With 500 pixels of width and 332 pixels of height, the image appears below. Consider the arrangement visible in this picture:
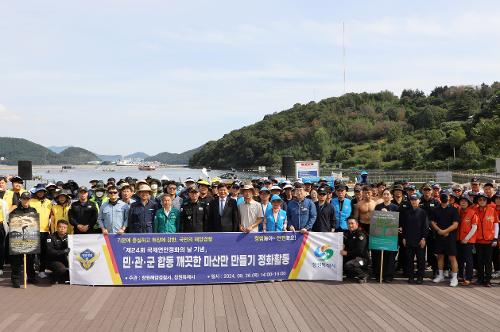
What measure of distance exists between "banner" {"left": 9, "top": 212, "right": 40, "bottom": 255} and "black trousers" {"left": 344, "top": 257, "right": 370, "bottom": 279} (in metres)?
5.46

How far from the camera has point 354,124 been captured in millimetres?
114750

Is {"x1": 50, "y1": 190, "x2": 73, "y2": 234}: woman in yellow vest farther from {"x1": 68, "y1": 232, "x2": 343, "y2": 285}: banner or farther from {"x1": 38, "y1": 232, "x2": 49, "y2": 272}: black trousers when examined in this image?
{"x1": 68, "y1": 232, "x2": 343, "y2": 285}: banner

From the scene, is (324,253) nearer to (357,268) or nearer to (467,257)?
(357,268)

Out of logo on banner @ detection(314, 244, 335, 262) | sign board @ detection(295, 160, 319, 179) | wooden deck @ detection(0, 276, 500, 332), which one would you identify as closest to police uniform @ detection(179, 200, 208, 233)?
wooden deck @ detection(0, 276, 500, 332)

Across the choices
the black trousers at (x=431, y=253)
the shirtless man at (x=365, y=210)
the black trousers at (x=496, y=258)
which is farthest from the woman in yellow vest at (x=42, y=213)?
the black trousers at (x=496, y=258)

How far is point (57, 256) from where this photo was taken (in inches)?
321

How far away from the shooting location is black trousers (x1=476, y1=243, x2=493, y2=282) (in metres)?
8.36

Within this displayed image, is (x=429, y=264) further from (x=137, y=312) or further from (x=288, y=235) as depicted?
(x=137, y=312)

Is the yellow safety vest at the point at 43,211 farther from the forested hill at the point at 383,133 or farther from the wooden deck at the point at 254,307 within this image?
the forested hill at the point at 383,133

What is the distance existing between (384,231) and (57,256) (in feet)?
19.0

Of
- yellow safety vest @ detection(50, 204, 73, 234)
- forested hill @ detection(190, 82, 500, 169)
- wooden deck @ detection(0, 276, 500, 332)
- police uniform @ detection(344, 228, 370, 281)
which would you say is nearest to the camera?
wooden deck @ detection(0, 276, 500, 332)

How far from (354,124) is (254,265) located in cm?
11000

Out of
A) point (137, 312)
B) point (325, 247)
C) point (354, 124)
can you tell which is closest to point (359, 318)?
point (325, 247)

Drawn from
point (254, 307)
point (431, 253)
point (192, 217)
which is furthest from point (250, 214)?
point (431, 253)
